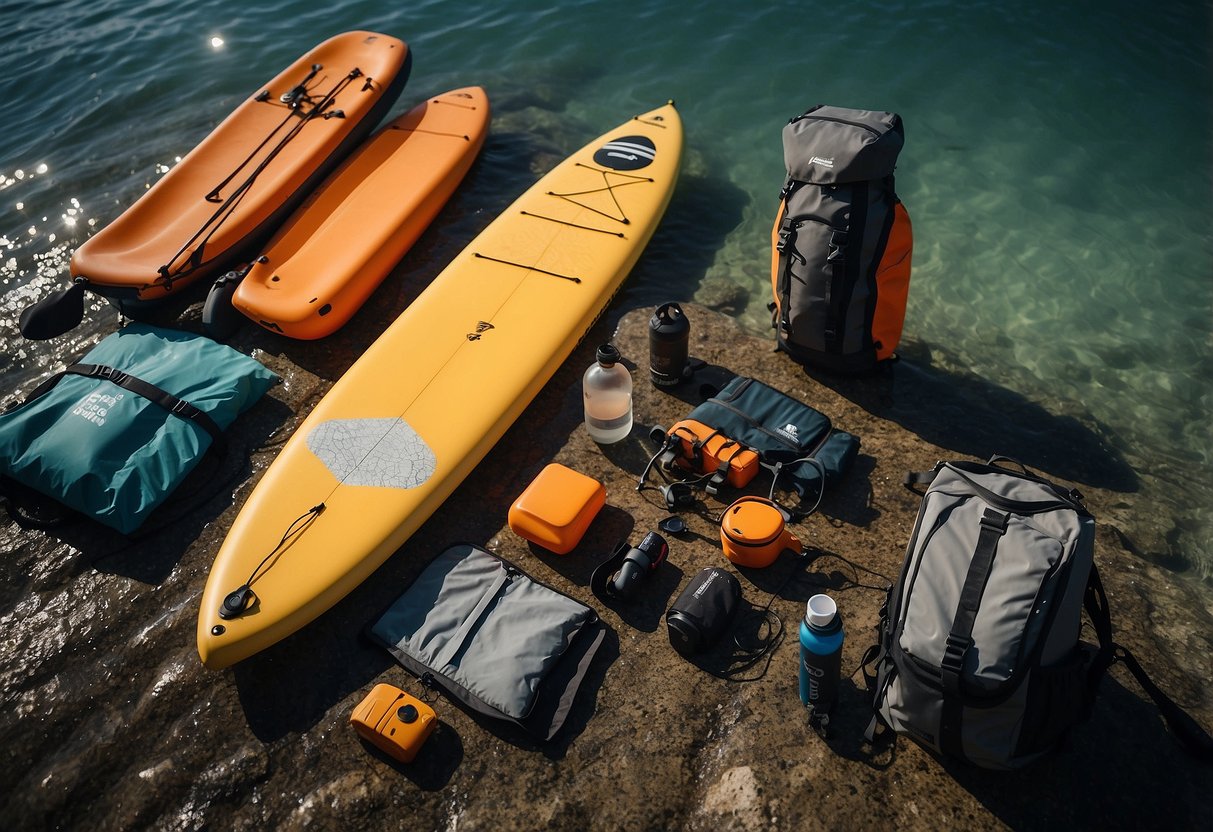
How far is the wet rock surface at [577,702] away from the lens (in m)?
3.60

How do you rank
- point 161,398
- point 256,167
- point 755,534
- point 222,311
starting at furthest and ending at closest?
1. point 256,167
2. point 222,311
3. point 161,398
4. point 755,534

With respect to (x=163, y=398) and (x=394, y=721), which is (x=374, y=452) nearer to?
(x=163, y=398)

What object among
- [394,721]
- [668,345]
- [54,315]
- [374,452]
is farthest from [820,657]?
[54,315]

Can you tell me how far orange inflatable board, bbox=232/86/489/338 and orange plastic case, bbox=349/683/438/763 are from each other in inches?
137

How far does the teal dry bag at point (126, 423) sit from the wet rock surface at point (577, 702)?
25 cm

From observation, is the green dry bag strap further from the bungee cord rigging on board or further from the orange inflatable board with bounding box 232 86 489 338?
the bungee cord rigging on board

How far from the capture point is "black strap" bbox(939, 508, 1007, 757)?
329cm

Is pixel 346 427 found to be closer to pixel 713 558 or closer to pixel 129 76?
pixel 713 558

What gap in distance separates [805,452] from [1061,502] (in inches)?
69.1

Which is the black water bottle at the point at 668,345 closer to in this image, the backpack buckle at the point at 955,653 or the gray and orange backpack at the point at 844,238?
the gray and orange backpack at the point at 844,238

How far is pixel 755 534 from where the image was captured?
14.2 ft

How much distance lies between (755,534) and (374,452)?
8.69 feet

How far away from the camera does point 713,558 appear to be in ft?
15.3

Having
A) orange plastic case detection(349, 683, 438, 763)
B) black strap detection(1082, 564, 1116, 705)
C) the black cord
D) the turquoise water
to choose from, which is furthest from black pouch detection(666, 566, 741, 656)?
the turquoise water
